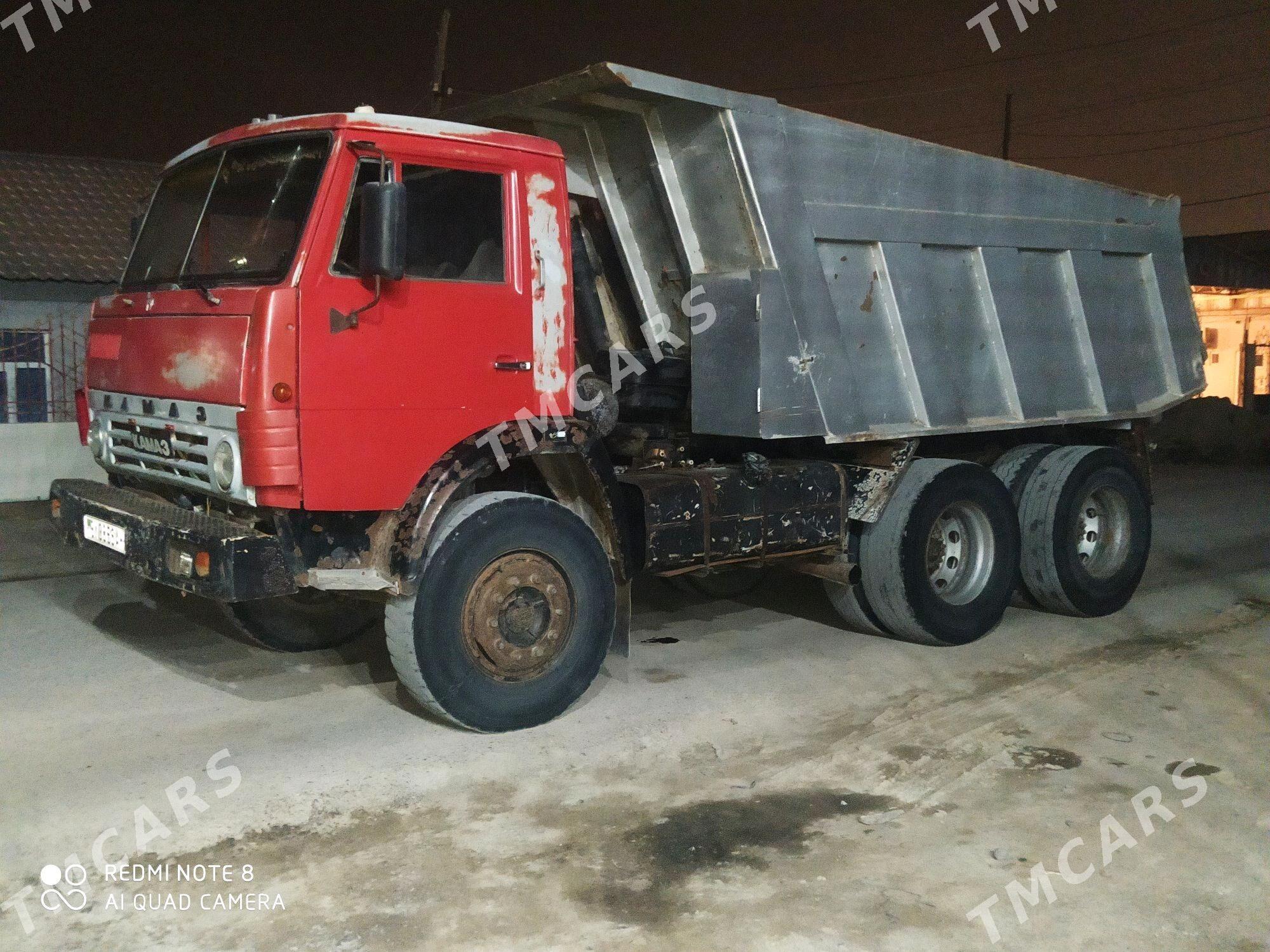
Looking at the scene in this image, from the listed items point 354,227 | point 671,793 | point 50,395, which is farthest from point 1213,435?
point 354,227

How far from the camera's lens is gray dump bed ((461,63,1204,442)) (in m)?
6.32

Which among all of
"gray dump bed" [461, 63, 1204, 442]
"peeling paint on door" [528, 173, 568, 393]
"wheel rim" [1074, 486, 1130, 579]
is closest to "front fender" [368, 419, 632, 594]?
"peeling paint on door" [528, 173, 568, 393]

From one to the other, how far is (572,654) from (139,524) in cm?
211

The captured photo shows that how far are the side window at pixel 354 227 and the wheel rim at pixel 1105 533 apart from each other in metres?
5.74

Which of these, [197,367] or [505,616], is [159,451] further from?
[505,616]

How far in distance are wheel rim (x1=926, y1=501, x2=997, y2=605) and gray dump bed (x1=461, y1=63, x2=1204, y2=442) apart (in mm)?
599

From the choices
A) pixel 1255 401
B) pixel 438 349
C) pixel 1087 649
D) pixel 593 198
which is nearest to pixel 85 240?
pixel 593 198

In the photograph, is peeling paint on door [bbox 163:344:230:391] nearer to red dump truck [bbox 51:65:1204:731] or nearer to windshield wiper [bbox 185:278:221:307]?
red dump truck [bbox 51:65:1204:731]

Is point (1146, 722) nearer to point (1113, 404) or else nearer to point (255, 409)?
point (1113, 404)

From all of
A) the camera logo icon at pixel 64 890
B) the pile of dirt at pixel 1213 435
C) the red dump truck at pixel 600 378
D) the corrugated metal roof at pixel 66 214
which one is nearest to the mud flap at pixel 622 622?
the red dump truck at pixel 600 378

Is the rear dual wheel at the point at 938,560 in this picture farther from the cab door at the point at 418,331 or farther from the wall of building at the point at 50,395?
the wall of building at the point at 50,395

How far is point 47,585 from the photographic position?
8844 millimetres

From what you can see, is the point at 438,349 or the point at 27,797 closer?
the point at 27,797

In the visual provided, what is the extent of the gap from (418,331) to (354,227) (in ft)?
1.72
